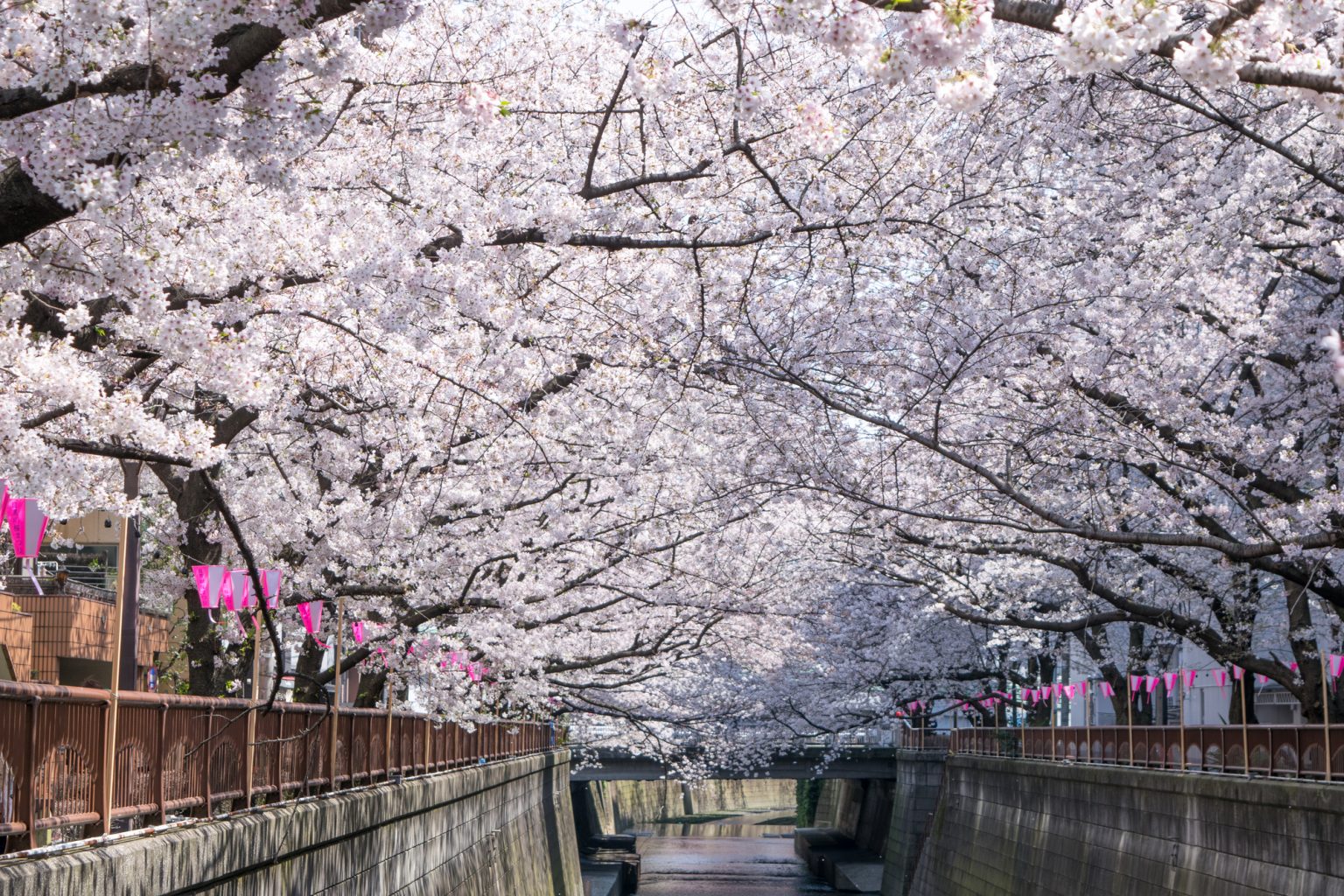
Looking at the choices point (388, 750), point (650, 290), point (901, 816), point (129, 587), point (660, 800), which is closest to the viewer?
point (129, 587)

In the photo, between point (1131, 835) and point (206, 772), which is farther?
point (1131, 835)

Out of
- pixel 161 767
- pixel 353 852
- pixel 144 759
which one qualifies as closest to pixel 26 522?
pixel 144 759

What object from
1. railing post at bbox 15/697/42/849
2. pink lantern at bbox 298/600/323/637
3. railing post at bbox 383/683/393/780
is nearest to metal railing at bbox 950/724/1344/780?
pink lantern at bbox 298/600/323/637

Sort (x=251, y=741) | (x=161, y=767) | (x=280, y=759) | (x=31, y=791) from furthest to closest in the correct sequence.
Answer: (x=280, y=759) → (x=251, y=741) → (x=161, y=767) → (x=31, y=791)

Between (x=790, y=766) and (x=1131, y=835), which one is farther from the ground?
(x=1131, y=835)

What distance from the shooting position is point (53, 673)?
2838cm

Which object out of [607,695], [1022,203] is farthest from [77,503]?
[607,695]

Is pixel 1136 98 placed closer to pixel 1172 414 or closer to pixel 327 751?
pixel 1172 414

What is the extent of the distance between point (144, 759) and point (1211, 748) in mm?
14201

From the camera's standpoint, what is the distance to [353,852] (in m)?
15.4

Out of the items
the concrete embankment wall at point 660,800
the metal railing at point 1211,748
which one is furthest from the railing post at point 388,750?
the concrete embankment wall at point 660,800

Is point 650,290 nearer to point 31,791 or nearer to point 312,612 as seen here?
point 312,612

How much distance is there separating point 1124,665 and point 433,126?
26181 mm

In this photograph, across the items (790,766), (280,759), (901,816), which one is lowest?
(901,816)
